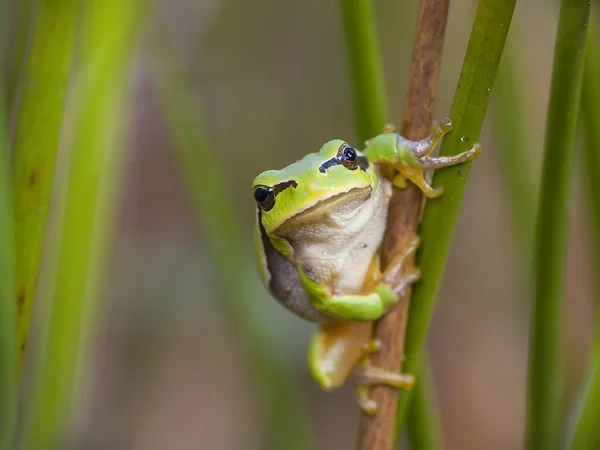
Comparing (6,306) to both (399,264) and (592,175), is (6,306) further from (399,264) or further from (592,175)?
(592,175)

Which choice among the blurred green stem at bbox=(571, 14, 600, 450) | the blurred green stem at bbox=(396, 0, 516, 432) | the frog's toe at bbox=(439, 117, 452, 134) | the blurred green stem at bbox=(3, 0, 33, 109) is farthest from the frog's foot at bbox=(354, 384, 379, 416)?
the blurred green stem at bbox=(3, 0, 33, 109)

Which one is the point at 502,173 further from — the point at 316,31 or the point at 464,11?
the point at 316,31

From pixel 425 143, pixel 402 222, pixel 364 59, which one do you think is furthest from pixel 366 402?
pixel 364 59

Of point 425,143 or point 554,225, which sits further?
point 425,143

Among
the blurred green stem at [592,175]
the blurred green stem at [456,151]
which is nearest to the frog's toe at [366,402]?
the blurred green stem at [456,151]

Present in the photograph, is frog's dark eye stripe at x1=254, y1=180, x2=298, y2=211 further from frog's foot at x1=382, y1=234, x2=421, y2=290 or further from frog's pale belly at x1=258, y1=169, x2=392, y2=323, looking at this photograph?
frog's foot at x1=382, y1=234, x2=421, y2=290

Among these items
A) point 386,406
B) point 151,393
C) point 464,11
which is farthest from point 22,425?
point 464,11
